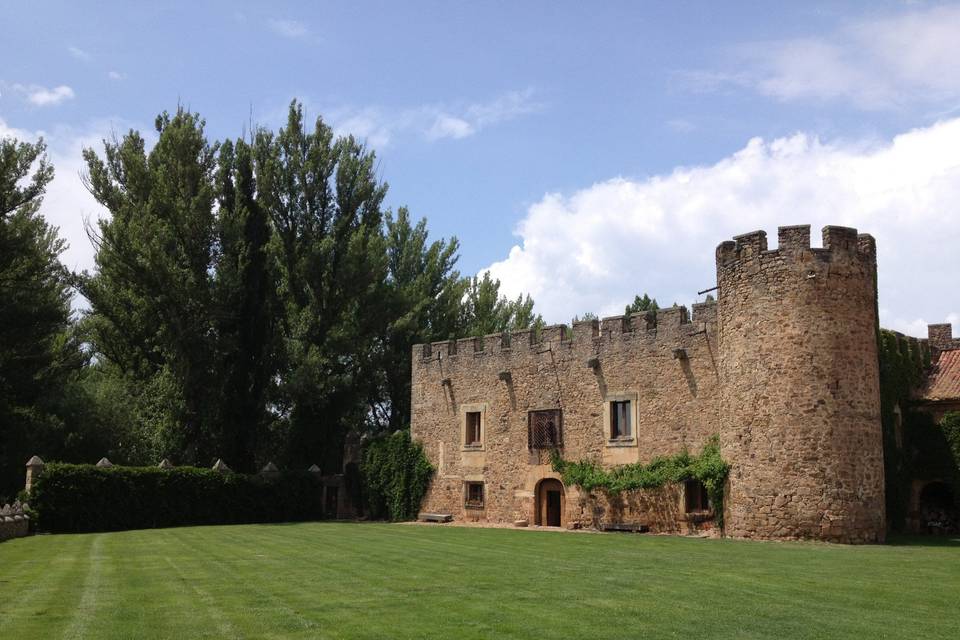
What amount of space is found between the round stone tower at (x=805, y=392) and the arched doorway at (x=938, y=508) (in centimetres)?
482

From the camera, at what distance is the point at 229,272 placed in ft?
108

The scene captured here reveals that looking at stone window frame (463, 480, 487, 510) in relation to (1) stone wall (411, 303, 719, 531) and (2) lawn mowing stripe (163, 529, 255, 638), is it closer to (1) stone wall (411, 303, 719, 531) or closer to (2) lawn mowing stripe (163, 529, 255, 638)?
(1) stone wall (411, 303, 719, 531)

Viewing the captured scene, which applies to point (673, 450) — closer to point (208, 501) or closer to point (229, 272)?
point (208, 501)

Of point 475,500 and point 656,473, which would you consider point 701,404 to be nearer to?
point 656,473

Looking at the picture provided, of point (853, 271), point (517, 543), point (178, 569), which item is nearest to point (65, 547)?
point (178, 569)

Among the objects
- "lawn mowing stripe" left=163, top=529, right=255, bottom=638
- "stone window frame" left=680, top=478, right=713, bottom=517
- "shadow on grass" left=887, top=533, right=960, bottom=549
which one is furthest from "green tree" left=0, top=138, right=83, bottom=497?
"shadow on grass" left=887, top=533, right=960, bottom=549

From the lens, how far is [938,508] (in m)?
23.3

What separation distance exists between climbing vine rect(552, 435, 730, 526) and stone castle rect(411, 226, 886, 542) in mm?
236

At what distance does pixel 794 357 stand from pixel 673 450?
508 centimetres

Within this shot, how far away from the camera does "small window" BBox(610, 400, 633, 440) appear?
2478cm

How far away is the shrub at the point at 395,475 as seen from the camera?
30.3 meters

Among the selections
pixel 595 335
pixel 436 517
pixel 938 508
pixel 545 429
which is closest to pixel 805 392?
pixel 938 508

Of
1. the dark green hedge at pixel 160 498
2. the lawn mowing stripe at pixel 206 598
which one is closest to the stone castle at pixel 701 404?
the dark green hedge at pixel 160 498

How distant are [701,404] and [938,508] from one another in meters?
6.95
